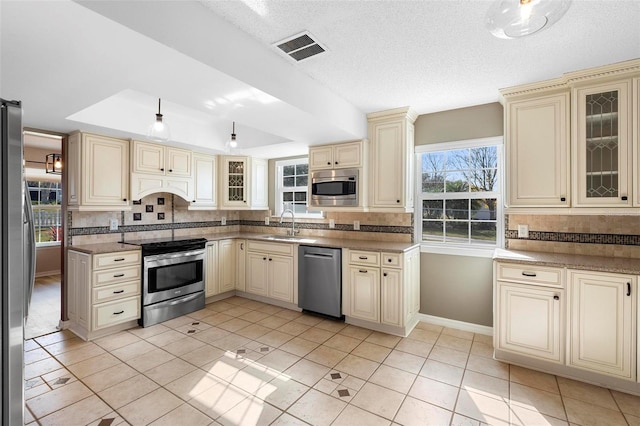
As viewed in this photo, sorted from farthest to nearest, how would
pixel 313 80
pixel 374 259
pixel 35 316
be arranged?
pixel 35 316 → pixel 374 259 → pixel 313 80

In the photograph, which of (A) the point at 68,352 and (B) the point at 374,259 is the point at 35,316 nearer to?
(A) the point at 68,352

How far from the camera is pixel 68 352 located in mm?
2824

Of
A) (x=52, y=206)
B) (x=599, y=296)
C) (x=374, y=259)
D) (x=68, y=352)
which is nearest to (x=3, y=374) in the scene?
(x=68, y=352)

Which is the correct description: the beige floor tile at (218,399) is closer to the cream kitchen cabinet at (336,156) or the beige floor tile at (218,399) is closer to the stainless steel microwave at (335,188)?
the stainless steel microwave at (335,188)

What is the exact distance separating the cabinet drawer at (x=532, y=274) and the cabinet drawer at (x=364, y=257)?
1.17 m

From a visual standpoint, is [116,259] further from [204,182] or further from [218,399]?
[218,399]

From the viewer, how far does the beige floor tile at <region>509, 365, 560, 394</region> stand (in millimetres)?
2328

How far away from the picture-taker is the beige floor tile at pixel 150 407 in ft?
6.39

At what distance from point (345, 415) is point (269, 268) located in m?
2.46

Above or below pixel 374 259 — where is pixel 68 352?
below

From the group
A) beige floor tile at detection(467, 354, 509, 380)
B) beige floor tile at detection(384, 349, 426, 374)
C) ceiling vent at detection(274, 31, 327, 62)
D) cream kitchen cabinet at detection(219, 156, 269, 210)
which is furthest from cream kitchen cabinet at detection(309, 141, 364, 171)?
beige floor tile at detection(467, 354, 509, 380)

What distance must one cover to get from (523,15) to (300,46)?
1367 mm

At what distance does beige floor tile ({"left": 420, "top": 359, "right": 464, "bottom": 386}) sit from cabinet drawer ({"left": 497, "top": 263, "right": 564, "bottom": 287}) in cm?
90

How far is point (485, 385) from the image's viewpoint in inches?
91.8
